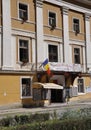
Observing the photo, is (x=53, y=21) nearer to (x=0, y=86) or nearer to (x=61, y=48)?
(x=61, y=48)

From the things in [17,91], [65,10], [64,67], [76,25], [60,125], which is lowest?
[17,91]

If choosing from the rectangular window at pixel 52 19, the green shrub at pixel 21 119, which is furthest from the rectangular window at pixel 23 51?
the green shrub at pixel 21 119

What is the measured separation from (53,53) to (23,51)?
474cm

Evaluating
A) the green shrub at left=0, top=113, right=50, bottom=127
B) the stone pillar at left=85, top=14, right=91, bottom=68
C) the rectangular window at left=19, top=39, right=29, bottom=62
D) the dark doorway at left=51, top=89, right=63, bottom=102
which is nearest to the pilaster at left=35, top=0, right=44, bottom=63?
the rectangular window at left=19, top=39, right=29, bottom=62

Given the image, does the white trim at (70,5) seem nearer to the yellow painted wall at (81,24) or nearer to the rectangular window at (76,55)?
the yellow painted wall at (81,24)

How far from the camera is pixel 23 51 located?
34.6 m

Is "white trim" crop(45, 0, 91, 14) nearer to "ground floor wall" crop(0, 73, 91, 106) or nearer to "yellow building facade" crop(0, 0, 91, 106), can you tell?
"yellow building facade" crop(0, 0, 91, 106)

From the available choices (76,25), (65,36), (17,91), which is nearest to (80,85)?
(65,36)

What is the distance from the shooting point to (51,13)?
3862cm

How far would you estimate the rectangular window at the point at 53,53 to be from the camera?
3788cm

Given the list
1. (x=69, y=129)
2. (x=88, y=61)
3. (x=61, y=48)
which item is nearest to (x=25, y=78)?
(x=61, y=48)

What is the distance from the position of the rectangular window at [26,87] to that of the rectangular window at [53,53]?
14.1 feet

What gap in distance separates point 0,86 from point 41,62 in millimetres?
5875

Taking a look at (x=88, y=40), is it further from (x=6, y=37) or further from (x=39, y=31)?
(x=6, y=37)
